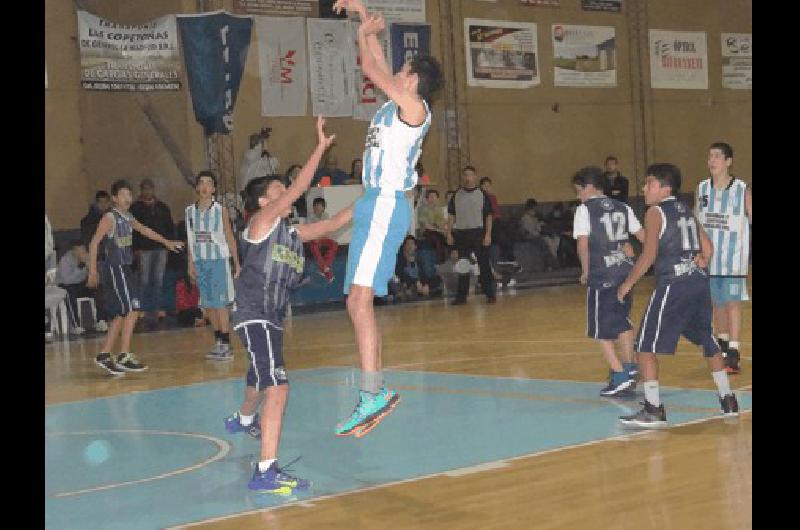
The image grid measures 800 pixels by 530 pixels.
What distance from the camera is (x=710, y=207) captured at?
34.4ft

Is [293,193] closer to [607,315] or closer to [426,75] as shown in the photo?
[426,75]

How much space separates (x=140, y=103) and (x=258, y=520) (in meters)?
→ 15.4

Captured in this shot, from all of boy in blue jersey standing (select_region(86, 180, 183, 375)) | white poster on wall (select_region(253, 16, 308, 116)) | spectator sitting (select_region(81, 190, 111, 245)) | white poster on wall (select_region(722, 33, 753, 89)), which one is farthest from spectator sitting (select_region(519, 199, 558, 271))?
boy in blue jersey standing (select_region(86, 180, 183, 375))

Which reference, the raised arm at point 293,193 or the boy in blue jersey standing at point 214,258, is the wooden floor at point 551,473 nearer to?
the boy in blue jersey standing at point 214,258

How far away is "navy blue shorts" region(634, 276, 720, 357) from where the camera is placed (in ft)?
24.9

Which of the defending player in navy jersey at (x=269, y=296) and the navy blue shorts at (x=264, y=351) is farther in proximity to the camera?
the navy blue shorts at (x=264, y=351)

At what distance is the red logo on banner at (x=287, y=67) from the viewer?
21.2 m

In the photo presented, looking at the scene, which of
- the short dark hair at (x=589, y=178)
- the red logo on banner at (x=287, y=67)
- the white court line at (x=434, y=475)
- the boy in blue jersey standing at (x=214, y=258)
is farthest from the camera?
the red logo on banner at (x=287, y=67)

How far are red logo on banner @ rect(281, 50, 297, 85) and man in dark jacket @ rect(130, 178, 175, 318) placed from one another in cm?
450

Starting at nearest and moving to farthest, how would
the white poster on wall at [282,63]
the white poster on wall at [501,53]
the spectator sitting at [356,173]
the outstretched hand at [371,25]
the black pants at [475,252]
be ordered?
the outstretched hand at [371,25], the black pants at [475,252], the spectator sitting at [356,173], the white poster on wall at [282,63], the white poster on wall at [501,53]

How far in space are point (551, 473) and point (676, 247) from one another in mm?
2074

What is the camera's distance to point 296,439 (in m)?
7.99

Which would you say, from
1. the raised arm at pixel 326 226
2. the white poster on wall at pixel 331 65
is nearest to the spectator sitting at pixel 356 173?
the white poster on wall at pixel 331 65

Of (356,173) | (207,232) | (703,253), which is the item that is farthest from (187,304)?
(703,253)
